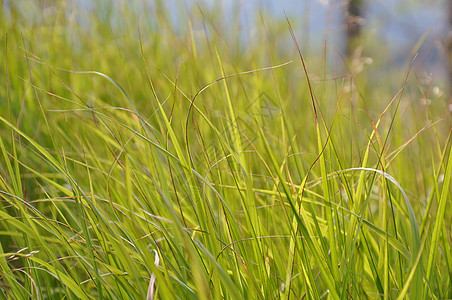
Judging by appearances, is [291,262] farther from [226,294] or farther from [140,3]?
[140,3]

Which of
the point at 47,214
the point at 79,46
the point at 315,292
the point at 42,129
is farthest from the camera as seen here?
the point at 79,46

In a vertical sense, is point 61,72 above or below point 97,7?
below

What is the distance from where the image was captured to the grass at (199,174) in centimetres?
75

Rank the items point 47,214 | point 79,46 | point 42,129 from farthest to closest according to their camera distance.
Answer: point 79,46 → point 42,129 → point 47,214

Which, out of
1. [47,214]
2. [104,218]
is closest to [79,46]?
[47,214]

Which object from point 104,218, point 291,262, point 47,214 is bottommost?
point 47,214

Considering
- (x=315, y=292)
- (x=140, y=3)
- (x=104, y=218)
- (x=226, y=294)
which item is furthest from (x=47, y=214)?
(x=140, y=3)

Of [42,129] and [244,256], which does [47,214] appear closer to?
[42,129]

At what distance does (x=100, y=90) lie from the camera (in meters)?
1.87

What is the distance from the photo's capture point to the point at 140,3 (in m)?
2.59

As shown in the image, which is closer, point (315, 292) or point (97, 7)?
point (315, 292)

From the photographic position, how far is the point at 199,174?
0.75 meters

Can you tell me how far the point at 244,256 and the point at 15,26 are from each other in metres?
1.67

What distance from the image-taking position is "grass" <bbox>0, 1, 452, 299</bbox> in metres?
0.75
